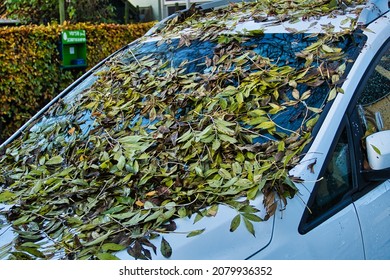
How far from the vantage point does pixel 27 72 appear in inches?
298

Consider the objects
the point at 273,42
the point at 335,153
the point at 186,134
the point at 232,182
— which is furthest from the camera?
the point at 273,42

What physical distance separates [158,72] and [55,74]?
16.7 feet

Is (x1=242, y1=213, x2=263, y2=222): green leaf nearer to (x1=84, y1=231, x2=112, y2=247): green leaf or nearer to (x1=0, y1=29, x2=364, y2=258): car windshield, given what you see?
(x1=0, y1=29, x2=364, y2=258): car windshield

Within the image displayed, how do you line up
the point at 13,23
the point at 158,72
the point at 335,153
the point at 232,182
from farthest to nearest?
the point at 13,23 < the point at 158,72 < the point at 335,153 < the point at 232,182

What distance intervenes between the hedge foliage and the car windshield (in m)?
4.15

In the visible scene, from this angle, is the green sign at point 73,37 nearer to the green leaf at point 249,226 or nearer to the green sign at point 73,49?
the green sign at point 73,49

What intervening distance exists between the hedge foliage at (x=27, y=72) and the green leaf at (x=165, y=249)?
5.94 metres

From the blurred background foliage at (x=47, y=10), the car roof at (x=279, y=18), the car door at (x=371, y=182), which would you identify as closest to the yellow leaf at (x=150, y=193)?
the car door at (x=371, y=182)

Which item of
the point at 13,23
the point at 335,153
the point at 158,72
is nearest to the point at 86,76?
the point at 158,72

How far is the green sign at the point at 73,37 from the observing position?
785 centimetres

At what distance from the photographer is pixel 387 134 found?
8.09 ft

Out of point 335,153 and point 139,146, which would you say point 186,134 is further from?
point 335,153

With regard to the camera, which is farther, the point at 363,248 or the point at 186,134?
the point at 186,134

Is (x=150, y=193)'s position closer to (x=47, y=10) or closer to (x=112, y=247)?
(x=112, y=247)
